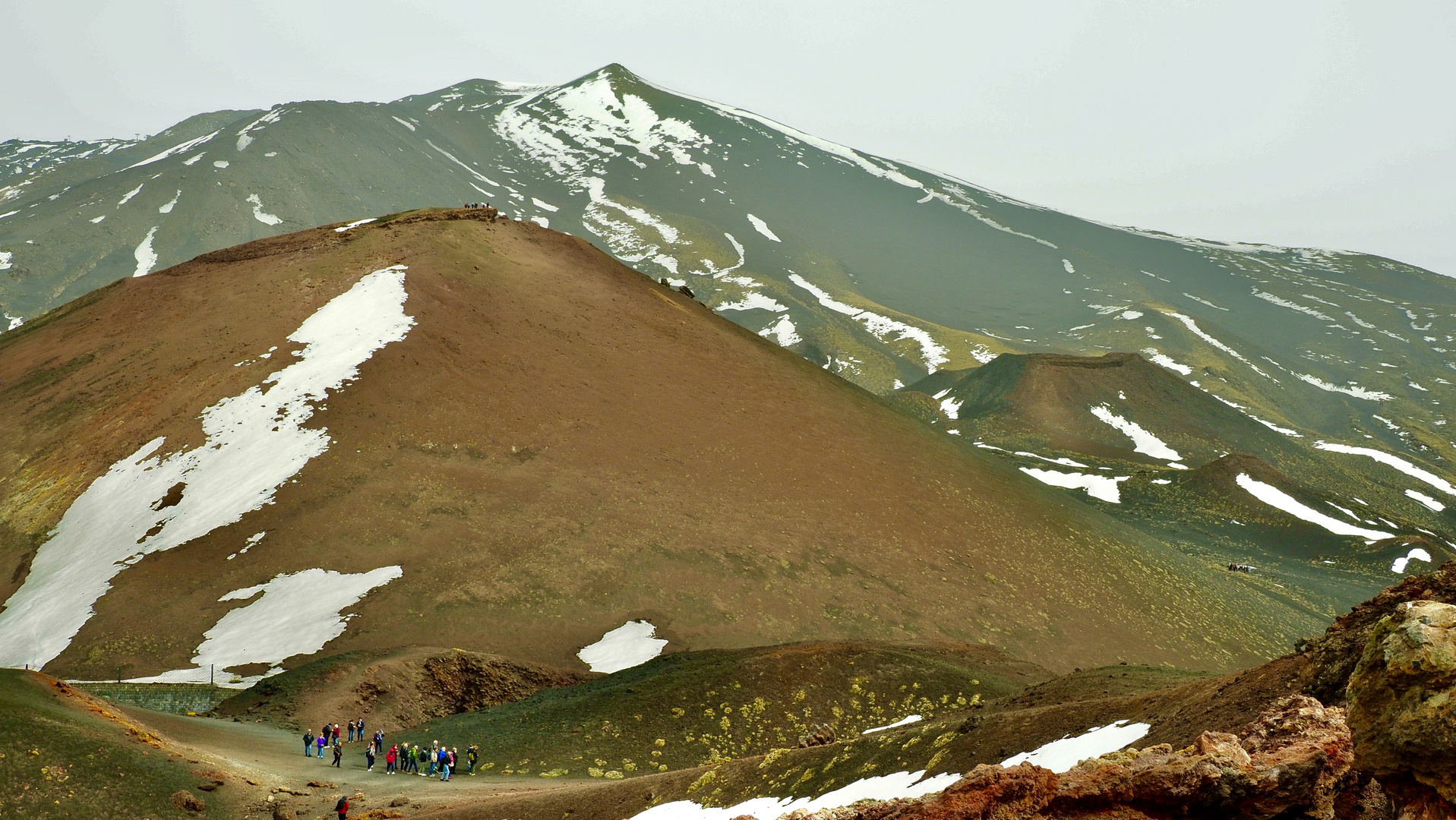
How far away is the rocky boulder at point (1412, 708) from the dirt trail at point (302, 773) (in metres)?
21.7

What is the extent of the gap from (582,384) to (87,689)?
33742mm

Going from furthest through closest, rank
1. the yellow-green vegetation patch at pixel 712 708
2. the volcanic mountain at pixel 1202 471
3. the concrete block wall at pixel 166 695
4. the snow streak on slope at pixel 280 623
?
1. the volcanic mountain at pixel 1202 471
2. the snow streak on slope at pixel 280 623
3. the concrete block wall at pixel 166 695
4. the yellow-green vegetation patch at pixel 712 708

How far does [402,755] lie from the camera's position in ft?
100.0

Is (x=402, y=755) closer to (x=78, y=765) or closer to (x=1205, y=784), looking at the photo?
(x=78, y=765)

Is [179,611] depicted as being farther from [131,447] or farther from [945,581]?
[945,581]

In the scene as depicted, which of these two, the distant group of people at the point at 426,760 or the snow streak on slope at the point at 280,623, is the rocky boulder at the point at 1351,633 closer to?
the distant group of people at the point at 426,760

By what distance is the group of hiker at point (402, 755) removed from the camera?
29344 mm

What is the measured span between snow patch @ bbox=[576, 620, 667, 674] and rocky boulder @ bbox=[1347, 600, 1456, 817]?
1293 inches

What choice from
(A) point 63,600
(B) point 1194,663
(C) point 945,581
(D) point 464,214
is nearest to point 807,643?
(C) point 945,581

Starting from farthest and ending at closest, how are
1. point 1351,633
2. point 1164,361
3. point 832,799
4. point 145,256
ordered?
point 1164,361, point 145,256, point 832,799, point 1351,633

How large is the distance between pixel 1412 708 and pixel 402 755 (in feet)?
98.9

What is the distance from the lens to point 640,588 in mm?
44719

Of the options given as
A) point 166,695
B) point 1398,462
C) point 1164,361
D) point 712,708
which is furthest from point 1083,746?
point 1164,361

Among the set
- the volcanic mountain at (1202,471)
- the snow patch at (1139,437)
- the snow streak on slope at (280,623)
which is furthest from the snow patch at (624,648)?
the snow patch at (1139,437)
